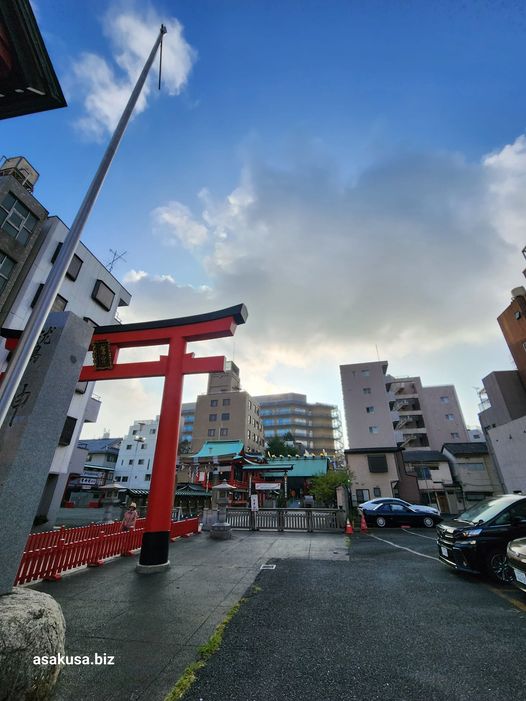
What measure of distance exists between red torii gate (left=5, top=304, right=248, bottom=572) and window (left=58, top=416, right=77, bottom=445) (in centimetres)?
821

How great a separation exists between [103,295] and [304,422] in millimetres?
62910

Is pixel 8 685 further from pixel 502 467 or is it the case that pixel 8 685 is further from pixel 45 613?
pixel 502 467

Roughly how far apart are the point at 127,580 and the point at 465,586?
7339 mm

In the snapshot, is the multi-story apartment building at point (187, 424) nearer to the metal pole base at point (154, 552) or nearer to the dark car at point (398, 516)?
the dark car at point (398, 516)

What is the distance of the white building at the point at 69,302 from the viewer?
16.8 meters

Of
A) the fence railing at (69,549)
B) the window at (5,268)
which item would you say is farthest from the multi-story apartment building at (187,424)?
the fence railing at (69,549)

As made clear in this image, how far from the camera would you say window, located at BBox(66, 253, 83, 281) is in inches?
759

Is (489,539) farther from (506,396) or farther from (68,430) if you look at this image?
(506,396)

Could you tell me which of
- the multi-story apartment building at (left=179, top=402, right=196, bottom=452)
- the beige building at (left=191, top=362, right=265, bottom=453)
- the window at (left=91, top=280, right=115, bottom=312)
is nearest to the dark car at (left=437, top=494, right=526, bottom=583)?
the window at (left=91, top=280, right=115, bottom=312)

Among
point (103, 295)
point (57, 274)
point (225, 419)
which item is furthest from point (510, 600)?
point (225, 419)

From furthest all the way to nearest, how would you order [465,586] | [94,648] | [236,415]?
[236,415]
[465,586]
[94,648]

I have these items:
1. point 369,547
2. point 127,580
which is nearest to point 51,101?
point 127,580

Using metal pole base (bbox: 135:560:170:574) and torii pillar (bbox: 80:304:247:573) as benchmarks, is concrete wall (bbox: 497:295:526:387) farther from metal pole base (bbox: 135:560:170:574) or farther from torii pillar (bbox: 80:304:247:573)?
metal pole base (bbox: 135:560:170:574)

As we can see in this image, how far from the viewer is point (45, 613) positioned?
10.2 ft
